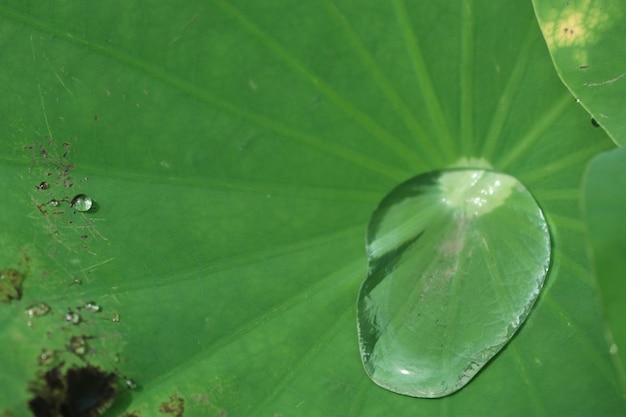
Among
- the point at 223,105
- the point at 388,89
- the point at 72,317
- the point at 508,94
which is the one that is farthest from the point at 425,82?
the point at 72,317

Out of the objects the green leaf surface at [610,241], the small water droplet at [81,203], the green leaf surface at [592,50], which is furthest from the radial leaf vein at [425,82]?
the small water droplet at [81,203]

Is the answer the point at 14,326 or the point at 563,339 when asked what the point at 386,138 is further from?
the point at 14,326

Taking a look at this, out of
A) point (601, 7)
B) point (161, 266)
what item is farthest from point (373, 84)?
point (161, 266)

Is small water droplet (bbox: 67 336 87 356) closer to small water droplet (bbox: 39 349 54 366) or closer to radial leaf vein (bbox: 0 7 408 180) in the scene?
small water droplet (bbox: 39 349 54 366)

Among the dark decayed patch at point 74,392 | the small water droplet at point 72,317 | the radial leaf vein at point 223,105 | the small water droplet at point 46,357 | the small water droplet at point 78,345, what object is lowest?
the dark decayed patch at point 74,392

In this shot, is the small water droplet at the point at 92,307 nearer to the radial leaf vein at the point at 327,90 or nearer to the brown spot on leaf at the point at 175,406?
the brown spot on leaf at the point at 175,406

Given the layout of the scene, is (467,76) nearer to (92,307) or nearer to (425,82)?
(425,82)
